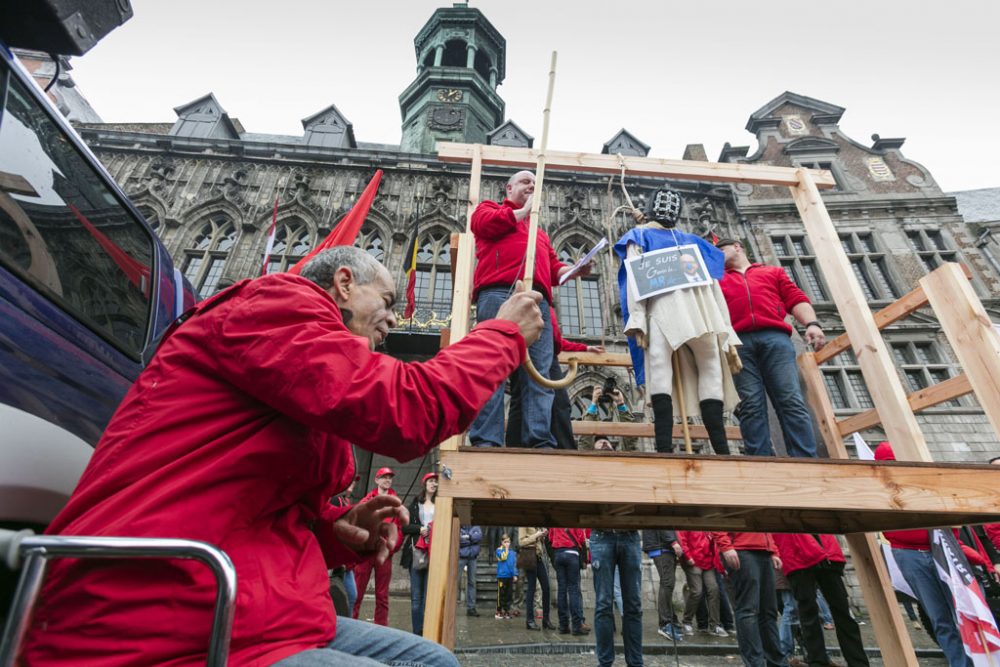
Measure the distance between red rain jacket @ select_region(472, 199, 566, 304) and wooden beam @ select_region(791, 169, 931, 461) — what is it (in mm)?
2110

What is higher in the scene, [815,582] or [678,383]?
[678,383]

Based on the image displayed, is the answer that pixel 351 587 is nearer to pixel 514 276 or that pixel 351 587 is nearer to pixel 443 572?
pixel 443 572

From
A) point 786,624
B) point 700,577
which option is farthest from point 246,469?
point 700,577

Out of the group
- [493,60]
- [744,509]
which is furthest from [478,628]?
[493,60]

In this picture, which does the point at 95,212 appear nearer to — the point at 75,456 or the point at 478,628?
the point at 75,456

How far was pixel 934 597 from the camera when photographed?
4.73 metres

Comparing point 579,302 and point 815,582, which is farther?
→ point 579,302

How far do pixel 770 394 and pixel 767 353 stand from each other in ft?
1.13

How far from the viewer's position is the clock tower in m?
22.0

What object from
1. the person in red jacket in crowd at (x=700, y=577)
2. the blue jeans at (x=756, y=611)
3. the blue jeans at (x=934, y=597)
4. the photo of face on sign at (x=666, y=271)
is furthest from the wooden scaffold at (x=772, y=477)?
the person in red jacket in crowd at (x=700, y=577)

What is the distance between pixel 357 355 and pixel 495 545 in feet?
38.6

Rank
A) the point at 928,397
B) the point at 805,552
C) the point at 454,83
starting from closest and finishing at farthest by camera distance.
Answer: the point at 928,397, the point at 805,552, the point at 454,83

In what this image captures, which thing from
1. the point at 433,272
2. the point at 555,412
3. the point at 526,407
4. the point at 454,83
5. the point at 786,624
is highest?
the point at 454,83

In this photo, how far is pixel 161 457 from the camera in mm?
975
